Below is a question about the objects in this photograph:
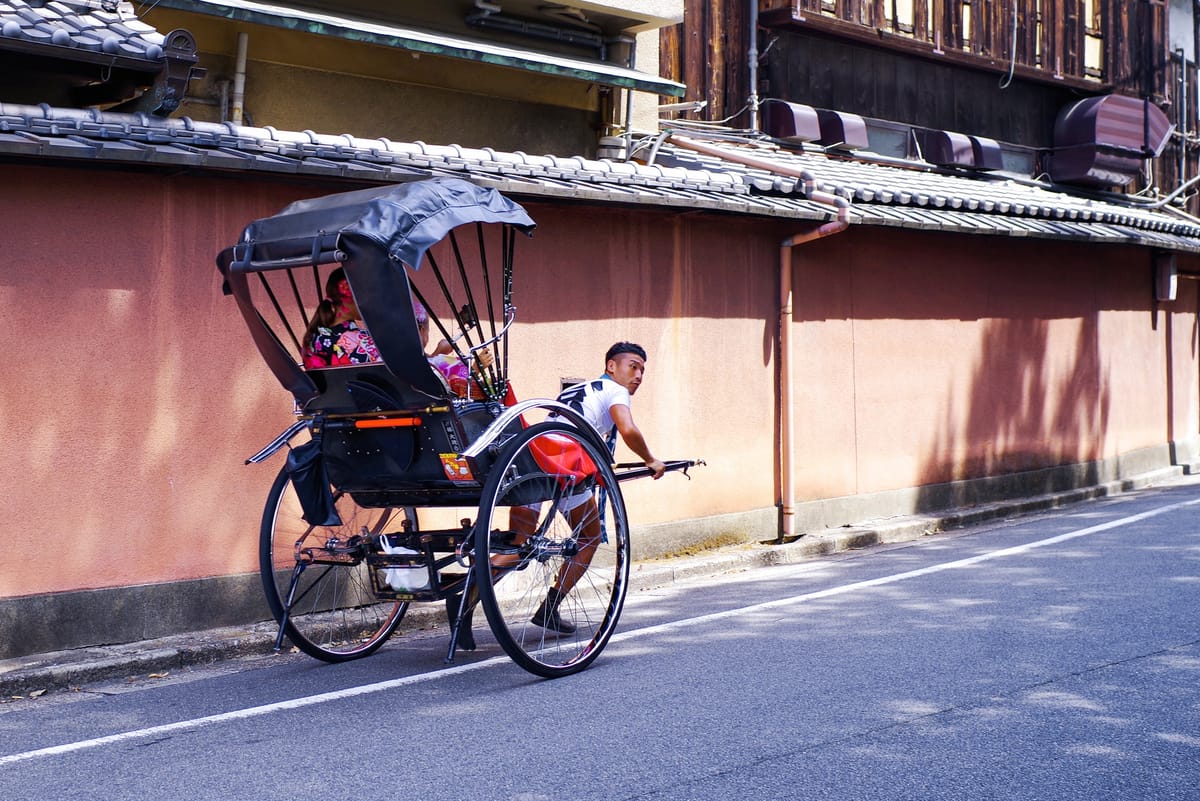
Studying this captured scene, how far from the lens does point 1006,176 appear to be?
66.1 feet

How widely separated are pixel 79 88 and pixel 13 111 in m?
1.73

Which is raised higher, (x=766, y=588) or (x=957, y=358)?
(x=957, y=358)

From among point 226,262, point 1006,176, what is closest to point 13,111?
point 226,262

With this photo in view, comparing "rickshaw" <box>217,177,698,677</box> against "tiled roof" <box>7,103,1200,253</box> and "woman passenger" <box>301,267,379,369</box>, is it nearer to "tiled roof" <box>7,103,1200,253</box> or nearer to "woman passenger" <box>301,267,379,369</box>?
"woman passenger" <box>301,267,379,369</box>

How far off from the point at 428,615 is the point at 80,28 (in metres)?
4.42

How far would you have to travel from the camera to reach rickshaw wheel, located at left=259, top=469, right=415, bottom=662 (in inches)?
275

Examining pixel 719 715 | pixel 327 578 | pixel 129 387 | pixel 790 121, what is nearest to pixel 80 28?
pixel 129 387

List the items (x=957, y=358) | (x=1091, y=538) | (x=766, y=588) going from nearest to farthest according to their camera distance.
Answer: (x=766, y=588) → (x=1091, y=538) → (x=957, y=358)

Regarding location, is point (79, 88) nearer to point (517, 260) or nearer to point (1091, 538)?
point (517, 260)

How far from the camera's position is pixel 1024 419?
16.0m

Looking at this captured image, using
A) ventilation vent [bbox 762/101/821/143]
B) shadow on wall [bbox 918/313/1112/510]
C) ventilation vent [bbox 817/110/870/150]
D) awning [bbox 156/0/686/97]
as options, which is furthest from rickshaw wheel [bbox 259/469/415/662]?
ventilation vent [bbox 817/110/870/150]

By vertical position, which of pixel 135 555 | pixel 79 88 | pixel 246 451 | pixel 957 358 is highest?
pixel 79 88

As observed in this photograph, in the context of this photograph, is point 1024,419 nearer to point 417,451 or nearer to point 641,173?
point 641,173

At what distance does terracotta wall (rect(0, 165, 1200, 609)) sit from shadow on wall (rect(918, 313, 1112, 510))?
43 mm
